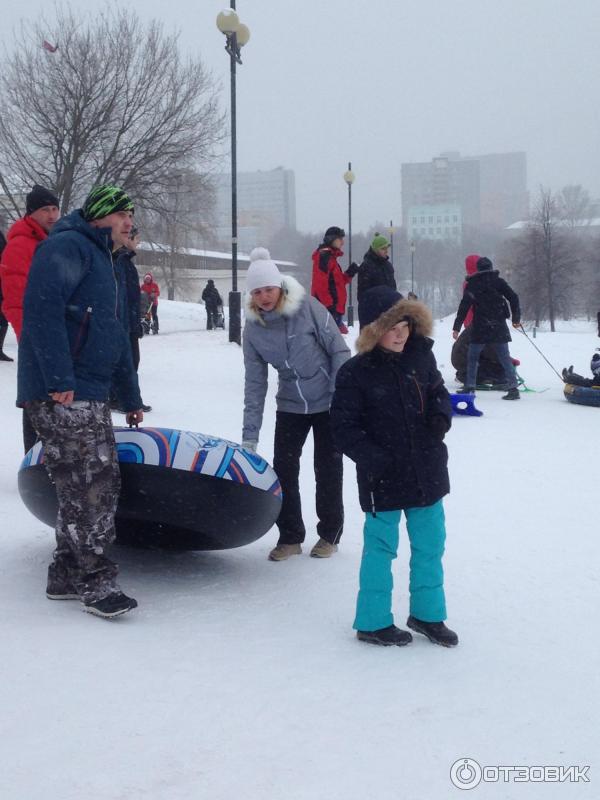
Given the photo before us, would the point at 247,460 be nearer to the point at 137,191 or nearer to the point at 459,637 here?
the point at 459,637

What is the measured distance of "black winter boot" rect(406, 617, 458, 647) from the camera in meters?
3.55

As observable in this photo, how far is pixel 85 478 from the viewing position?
12.0 ft

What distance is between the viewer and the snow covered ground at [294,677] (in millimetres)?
2490

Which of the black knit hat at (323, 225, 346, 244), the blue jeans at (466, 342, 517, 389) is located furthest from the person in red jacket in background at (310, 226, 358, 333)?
the blue jeans at (466, 342, 517, 389)

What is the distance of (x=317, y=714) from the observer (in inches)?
114

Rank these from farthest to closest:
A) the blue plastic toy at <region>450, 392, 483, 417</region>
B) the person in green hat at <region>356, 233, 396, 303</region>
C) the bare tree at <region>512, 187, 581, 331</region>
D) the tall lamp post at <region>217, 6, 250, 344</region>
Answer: the bare tree at <region>512, 187, 581, 331</region> → the tall lamp post at <region>217, 6, 250, 344</region> → the person in green hat at <region>356, 233, 396, 303</region> → the blue plastic toy at <region>450, 392, 483, 417</region>

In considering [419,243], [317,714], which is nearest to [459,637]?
[317,714]

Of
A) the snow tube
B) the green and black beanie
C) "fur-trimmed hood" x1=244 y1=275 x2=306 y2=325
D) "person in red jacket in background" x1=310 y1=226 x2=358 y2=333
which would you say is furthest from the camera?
"person in red jacket in background" x1=310 y1=226 x2=358 y2=333

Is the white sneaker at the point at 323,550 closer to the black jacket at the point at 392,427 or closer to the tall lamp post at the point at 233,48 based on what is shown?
the black jacket at the point at 392,427

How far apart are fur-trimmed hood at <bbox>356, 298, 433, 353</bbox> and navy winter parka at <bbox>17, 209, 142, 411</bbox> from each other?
1.12m

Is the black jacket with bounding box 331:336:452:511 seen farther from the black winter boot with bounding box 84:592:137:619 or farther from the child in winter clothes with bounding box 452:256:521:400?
the child in winter clothes with bounding box 452:256:521:400

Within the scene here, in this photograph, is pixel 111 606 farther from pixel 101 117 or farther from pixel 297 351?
pixel 101 117

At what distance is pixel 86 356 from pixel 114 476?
555 mm

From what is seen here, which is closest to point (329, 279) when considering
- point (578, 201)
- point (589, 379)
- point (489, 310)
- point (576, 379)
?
point (489, 310)
